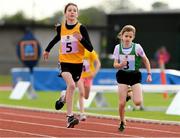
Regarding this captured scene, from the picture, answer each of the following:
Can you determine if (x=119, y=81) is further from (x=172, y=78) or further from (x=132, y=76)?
(x=172, y=78)

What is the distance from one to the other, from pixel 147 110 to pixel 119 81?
625cm

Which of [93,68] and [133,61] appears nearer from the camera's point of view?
[133,61]

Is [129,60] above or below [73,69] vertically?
above

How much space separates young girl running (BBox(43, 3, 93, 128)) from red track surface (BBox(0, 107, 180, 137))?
1.78 ft

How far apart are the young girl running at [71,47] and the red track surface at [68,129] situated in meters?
0.54

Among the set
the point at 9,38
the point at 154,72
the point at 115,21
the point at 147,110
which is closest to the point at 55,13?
the point at 9,38

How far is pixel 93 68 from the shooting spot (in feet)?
54.4

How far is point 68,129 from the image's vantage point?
12.8 meters

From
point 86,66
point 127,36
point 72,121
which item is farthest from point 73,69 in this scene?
point 86,66

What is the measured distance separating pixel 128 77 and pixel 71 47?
1180 mm

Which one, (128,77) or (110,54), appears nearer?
(128,77)

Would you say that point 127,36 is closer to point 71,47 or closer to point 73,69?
point 71,47

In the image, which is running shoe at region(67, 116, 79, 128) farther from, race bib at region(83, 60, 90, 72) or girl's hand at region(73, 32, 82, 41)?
race bib at region(83, 60, 90, 72)

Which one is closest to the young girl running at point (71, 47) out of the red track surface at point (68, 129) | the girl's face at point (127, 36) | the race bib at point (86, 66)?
the red track surface at point (68, 129)
